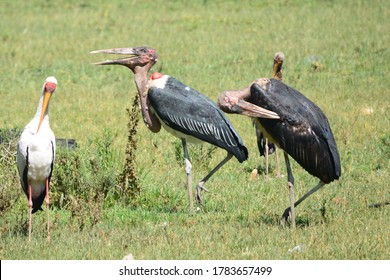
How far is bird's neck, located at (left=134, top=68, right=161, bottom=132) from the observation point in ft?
28.8

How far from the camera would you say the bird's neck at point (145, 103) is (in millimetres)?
8781

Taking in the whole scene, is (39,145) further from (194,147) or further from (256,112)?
(194,147)

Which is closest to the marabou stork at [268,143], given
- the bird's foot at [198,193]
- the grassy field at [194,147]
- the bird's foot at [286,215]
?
the grassy field at [194,147]

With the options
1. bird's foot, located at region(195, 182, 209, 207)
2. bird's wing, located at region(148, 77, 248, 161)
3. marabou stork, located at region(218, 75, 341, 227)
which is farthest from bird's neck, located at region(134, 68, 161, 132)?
marabou stork, located at region(218, 75, 341, 227)

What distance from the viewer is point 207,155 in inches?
399

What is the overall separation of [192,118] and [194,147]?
1.80 m

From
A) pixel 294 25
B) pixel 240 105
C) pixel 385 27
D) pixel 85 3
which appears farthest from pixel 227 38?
pixel 240 105

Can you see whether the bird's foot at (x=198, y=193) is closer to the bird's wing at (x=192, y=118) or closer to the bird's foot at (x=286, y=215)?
the bird's wing at (x=192, y=118)

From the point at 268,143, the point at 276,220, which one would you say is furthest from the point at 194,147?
the point at 276,220

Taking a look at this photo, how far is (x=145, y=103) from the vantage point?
28.8ft

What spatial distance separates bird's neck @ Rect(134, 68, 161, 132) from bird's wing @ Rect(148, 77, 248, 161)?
15 centimetres

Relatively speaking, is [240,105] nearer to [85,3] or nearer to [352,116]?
[352,116]

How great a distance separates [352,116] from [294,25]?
252 inches

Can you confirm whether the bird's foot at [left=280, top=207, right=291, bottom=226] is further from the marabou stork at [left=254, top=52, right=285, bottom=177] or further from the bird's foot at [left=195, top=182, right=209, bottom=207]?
the marabou stork at [left=254, top=52, right=285, bottom=177]
